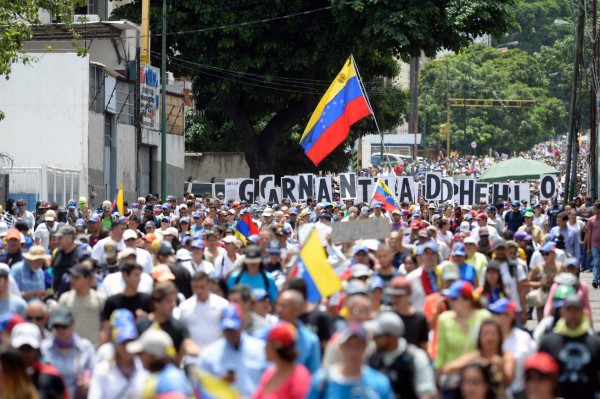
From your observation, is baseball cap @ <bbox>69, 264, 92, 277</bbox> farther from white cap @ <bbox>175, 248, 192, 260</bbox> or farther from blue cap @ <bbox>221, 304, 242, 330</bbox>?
white cap @ <bbox>175, 248, 192, 260</bbox>

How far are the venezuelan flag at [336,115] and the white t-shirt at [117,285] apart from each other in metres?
16.0

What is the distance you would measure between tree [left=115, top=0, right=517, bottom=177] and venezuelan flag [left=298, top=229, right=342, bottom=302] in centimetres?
2964

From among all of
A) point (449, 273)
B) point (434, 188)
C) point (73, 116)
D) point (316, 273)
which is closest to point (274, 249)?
point (316, 273)

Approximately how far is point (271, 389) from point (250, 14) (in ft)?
125

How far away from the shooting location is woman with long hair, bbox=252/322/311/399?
308 inches

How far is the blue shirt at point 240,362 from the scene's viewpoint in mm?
8594

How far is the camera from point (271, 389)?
7.84 m

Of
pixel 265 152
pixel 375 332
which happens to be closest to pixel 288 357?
pixel 375 332

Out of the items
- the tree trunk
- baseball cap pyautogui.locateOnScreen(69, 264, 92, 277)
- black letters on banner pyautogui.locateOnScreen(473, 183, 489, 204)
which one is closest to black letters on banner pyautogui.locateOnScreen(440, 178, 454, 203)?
black letters on banner pyautogui.locateOnScreen(473, 183, 489, 204)

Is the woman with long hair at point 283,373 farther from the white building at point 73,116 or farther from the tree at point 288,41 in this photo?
the tree at point 288,41

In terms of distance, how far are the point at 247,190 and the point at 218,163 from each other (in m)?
21.7

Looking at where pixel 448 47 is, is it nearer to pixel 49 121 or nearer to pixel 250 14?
pixel 250 14

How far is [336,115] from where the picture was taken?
29.1 metres

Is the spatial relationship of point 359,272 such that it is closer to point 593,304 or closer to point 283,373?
point 283,373
